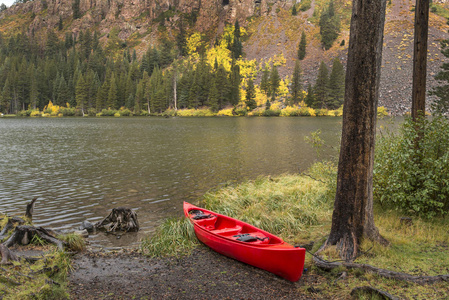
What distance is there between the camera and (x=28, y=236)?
25.3 ft

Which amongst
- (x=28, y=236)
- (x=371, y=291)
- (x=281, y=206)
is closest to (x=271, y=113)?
(x=281, y=206)

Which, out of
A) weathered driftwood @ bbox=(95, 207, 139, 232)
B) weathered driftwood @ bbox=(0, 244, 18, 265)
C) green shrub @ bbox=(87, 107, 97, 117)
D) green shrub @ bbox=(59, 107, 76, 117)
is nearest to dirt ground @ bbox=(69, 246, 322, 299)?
weathered driftwood @ bbox=(0, 244, 18, 265)

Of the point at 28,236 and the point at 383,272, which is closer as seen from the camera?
the point at 383,272

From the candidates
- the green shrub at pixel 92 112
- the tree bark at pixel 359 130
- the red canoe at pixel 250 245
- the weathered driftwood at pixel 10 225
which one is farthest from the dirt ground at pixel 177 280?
the green shrub at pixel 92 112

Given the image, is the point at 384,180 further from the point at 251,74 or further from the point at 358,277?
the point at 251,74

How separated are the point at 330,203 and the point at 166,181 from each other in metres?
9.60

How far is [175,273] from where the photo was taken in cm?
665

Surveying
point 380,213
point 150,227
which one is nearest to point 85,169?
point 150,227

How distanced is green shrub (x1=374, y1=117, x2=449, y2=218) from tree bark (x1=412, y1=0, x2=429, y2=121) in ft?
2.09

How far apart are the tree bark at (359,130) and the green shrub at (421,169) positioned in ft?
6.29

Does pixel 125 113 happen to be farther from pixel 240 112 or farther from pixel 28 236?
pixel 28 236

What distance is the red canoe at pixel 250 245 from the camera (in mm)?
5926

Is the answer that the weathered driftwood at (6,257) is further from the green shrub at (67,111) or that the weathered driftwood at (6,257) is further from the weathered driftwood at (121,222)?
the green shrub at (67,111)

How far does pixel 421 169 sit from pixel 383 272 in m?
3.66
